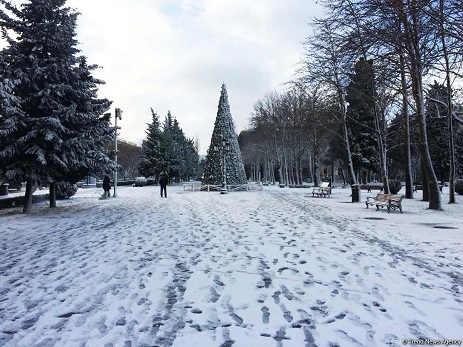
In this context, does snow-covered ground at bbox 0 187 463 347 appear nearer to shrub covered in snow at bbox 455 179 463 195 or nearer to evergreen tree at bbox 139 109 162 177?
shrub covered in snow at bbox 455 179 463 195

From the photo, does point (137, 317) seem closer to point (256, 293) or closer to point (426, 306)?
point (256, 293)

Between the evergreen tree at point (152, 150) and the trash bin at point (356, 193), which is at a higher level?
the evergreen tree at point (152, 150)

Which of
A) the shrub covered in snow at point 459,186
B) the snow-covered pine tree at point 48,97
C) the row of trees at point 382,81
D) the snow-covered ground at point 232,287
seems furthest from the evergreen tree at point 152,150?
the snow-covered ground at point 232,287

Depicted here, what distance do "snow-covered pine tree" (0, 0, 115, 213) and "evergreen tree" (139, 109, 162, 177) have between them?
3199 cm

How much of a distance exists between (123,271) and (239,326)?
286 centimetres

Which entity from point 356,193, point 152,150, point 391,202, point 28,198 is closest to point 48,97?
point 28,198

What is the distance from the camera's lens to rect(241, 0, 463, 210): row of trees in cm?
750

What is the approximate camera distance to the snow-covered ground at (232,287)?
3.57 meters

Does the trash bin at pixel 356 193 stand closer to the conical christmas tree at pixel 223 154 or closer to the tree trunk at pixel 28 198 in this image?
the conical christmas tree at pixel 223 154

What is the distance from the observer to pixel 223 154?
29.0m

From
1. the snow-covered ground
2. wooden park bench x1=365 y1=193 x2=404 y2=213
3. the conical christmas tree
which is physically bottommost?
the snow-covered ground

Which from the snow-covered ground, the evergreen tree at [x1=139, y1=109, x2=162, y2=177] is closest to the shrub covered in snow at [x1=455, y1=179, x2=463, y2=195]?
the snow-covered ground

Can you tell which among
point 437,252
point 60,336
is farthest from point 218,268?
point 437,252

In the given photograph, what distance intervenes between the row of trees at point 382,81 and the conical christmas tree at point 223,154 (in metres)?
7.65
